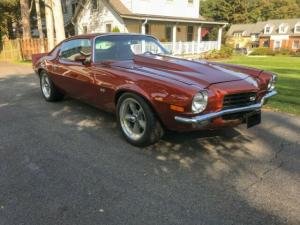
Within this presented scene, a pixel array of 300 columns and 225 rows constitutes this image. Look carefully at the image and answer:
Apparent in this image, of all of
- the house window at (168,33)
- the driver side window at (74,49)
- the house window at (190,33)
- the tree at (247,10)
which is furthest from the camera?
the tree at (247,10)

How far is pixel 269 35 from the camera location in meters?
62.3

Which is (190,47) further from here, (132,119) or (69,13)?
(132,119)

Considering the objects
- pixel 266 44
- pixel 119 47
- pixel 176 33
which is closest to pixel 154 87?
pixel 119 47

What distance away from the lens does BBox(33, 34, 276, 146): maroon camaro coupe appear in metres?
3.80

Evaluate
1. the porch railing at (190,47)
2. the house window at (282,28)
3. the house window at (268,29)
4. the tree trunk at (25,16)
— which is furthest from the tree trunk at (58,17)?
the house window at (268,29)

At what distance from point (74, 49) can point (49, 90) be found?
1515 millimetres

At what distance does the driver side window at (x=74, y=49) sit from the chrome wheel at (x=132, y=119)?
1.30 meters

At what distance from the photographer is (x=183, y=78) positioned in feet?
13.3

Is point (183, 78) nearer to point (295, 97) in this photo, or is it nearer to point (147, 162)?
point (147, 162)

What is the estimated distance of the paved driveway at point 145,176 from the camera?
2.93 meters

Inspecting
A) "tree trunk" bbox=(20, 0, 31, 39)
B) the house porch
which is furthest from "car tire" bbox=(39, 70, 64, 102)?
"tree trunk" bbox=(20, 0, 31, 39)

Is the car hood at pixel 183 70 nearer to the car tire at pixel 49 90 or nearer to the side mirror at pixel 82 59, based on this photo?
the side mirror at pixel 82 59

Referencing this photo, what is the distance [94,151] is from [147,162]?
0.82 metres

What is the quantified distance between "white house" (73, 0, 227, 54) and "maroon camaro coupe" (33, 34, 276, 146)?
15.8 metres
